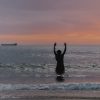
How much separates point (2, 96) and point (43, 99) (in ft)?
6.67

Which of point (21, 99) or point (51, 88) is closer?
point (21, 99)

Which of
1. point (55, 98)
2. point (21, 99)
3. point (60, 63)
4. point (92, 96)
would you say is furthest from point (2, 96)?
point (60, 63)

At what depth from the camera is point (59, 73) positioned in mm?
27938

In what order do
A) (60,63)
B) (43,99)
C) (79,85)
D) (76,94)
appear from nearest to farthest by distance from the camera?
(43,99) < (76,94) < (79,85) < (60,63)

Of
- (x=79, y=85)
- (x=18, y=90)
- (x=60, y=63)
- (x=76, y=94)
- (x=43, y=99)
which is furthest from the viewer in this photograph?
(x=60, y=63)

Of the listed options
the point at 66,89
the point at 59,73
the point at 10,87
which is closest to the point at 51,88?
the point at 66,89

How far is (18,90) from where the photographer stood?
70.2ft

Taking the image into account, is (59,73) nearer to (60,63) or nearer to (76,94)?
(60,63)

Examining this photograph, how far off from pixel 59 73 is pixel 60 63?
1579 millimetres

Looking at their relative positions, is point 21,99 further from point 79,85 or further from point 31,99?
point 79,85

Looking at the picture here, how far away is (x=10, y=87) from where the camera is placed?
22.3 meters

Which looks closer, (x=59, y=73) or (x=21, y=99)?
(x=21, y=99)

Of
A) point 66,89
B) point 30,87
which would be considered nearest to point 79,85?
point 66,89

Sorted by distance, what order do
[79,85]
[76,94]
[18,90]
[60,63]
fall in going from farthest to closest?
[60,63]
[79,85]
[18,90]
[76,94]
